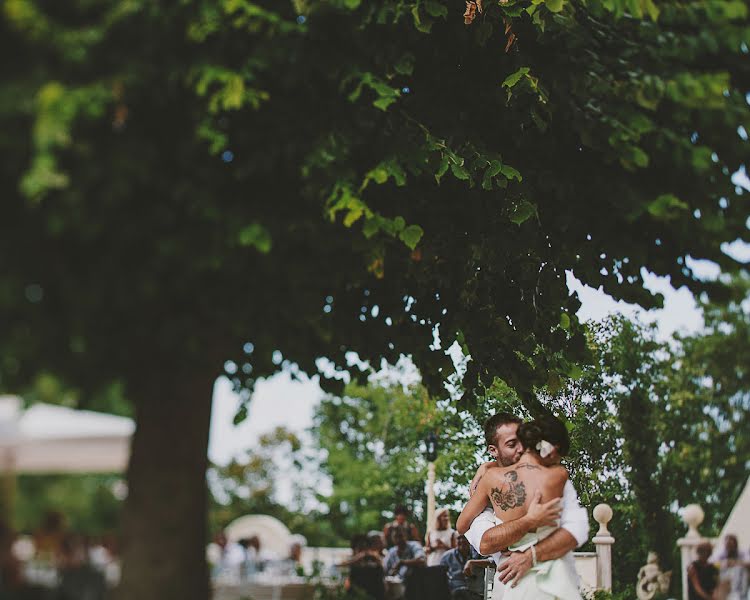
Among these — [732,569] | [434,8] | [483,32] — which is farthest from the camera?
[732,569]

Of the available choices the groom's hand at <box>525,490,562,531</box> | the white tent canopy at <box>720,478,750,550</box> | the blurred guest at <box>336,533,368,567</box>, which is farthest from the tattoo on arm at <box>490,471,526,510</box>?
the blurred guest at <box>336,533,368,567</box>

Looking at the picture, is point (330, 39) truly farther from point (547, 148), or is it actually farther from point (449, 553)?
point (449, 553)

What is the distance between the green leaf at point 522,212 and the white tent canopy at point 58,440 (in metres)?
3.94

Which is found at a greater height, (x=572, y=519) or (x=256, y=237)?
(x=256, y=237)

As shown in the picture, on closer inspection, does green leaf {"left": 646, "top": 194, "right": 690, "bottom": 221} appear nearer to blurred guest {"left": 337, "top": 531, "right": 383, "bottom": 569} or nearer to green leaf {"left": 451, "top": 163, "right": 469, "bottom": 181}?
green leaf {"left": 451, "top": 163, "right": 469, "bottom": 181}

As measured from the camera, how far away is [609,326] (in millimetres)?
11578

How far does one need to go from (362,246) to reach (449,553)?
538 centimetres

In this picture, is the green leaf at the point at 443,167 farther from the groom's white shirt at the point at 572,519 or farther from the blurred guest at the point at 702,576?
the blurred guest at the point at 702,576

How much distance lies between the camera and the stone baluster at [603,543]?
11266mm

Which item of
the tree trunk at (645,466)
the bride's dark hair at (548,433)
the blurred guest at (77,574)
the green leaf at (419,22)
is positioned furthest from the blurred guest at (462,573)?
the green leaf at (419,22)

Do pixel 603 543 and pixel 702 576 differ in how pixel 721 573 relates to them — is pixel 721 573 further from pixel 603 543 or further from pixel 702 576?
pixel 603 543

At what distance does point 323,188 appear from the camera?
816cm

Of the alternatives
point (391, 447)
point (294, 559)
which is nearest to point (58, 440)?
point (391, 447)

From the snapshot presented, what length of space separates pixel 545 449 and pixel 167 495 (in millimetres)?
3215
